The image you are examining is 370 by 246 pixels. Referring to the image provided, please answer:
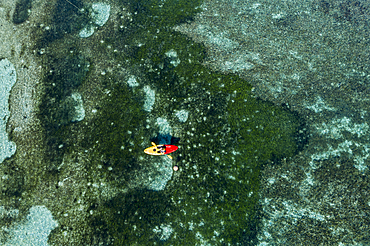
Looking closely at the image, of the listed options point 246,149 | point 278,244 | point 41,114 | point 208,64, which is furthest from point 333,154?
point 41,114

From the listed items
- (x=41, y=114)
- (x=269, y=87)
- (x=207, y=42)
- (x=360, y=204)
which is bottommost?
(x=360, y=204)

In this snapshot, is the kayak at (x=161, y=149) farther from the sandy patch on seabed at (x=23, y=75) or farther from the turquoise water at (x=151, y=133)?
the sandy patch on seabed at (x=23, y=75)

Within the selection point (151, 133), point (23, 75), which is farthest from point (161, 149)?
point (23, 75)

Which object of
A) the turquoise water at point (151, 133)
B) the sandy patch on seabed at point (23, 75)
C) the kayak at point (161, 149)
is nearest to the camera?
the turquoise water at point (151, 133)

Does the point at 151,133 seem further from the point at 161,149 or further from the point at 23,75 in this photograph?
the point at 23,75

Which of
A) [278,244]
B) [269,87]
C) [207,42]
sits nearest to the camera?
[278,244]

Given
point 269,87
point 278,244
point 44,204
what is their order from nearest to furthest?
point 278,244, point 44,204, point 269,87

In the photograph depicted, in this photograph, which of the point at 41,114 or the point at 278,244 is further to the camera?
the point at 41,114

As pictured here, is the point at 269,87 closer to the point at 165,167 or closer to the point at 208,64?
the point at 208,64

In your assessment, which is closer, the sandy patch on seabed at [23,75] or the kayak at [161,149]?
the kayak at [161,149]

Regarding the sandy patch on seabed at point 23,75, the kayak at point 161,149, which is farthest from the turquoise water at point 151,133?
the sandy patch on seabed at point 23,75

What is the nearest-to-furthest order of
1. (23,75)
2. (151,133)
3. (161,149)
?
(161,149) < (151,133) < (23,75)
